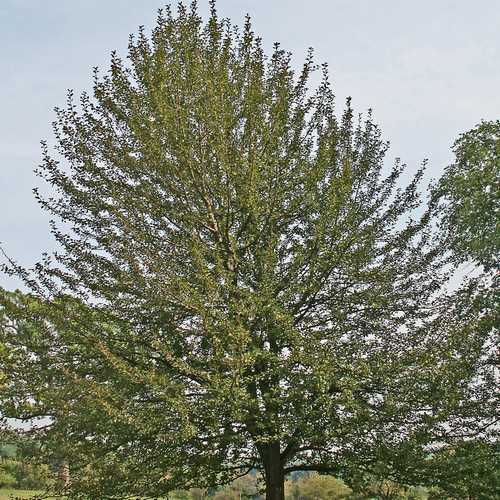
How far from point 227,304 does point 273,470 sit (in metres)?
4.11

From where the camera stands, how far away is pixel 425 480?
9.11m

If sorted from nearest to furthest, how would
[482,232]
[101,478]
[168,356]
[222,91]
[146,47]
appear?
[168,356] → [101,478] → [222,91] → [146,47] → [482,232]

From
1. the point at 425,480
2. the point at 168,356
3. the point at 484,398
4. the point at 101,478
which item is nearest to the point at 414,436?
the point at 425,480

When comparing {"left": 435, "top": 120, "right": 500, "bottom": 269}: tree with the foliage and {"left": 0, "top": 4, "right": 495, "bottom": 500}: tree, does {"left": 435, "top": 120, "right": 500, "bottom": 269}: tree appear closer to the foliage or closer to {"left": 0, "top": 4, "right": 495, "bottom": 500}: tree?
{"left": 0, "top": 4, "right": 495, "bottom": 500}: tree

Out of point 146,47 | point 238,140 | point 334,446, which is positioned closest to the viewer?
point 334,446

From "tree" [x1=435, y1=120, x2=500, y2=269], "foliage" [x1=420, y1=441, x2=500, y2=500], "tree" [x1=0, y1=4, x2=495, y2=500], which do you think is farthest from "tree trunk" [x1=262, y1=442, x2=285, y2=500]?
"tree" [x1=435, y1=120, x2=500, y2=269]

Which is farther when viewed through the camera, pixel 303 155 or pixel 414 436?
pixel 303 155

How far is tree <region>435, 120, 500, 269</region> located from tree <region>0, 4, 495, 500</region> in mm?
2824

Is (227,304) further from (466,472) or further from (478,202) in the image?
(478,202)

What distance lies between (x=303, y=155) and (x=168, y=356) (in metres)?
5.58

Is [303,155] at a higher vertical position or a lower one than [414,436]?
higher

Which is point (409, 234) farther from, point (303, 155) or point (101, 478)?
point (101, 478)

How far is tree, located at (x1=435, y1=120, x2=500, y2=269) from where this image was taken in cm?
1430

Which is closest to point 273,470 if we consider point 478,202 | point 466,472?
point 466,472
